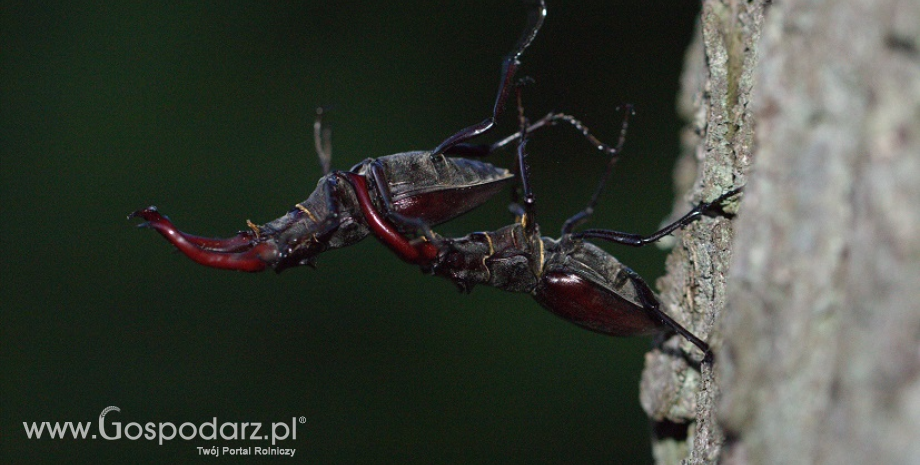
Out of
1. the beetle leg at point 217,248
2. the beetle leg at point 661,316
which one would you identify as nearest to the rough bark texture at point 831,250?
the beetle leg at point 661,316

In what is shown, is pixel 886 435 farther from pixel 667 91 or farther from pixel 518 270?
pixel 667 91

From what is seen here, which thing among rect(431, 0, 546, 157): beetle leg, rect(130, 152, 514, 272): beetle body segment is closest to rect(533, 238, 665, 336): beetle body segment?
rect(130, 152, 514, 272): beetle body segment

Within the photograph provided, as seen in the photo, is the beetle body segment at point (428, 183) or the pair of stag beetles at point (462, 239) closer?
the pair of stag beetles at point (462, 239)

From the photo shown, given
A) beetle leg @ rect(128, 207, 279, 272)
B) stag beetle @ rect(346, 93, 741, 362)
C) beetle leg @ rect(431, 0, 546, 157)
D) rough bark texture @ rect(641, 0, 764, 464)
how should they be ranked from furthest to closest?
beetle leg @ rect(431, 0, 546, 157)
stag beetle @ rect(346, 93, 741, 362)
beetle leg @ rect(128, 207, 279, 272)
rough bark texture @ rect(641, 0, 764, 464)

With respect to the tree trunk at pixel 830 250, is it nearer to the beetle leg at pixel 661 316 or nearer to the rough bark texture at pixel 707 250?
the rough bark texture at pixel 707 250

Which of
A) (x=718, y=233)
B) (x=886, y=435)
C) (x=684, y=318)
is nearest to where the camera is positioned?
(x=886, y=435)

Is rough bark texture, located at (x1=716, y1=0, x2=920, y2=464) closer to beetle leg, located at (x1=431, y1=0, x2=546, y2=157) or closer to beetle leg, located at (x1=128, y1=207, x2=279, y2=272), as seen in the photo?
beetle leg, located at (x1=431, y1=0, x2=546, y2=157)

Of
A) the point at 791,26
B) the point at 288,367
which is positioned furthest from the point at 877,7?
the point at 288,367
